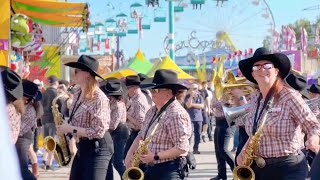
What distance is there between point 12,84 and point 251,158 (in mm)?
2115

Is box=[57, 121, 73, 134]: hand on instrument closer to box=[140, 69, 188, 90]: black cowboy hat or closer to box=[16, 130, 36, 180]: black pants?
box=[16, 130, 36, 180]: black pants

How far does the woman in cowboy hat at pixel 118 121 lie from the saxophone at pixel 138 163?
3284mm

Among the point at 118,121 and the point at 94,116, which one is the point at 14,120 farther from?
the point at 118,121

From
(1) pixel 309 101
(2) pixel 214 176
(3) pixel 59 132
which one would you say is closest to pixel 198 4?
(2) pixel 214 176

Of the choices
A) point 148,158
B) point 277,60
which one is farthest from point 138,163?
point 277,60

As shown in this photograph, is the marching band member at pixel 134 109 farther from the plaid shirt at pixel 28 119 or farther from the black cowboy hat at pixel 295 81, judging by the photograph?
the black cowboy hat at pixel 295 81

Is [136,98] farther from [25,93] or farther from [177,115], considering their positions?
[177,115]

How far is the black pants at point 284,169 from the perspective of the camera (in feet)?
14.1

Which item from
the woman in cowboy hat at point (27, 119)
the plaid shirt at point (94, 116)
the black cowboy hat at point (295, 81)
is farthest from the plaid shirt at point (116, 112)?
the plaid shirt at point (94, 116)

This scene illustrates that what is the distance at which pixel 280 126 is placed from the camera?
4.25m

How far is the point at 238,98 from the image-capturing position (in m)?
8.35

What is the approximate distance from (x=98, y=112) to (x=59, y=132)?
510 millimetres

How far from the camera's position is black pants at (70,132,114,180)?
5.30 meters

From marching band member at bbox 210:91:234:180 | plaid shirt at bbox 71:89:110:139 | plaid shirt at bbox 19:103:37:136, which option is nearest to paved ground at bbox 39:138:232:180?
marching band member at bbox 210:91:234:180
